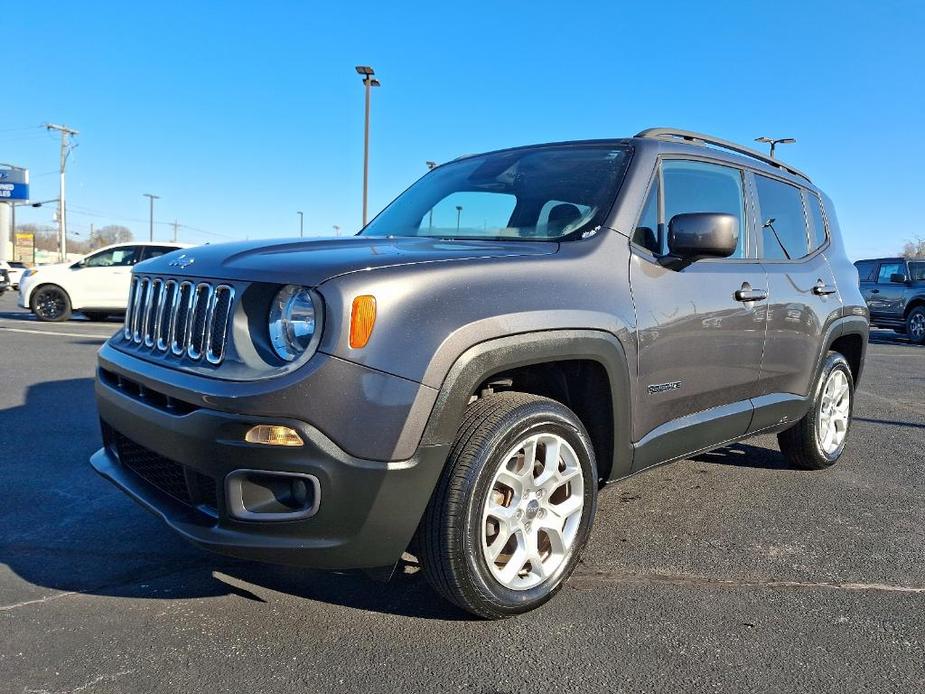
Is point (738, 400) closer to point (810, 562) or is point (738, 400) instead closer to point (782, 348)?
point (782, 348)

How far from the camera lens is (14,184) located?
66.0 meters

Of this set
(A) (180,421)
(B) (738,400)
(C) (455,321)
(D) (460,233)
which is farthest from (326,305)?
(B) (738,400)

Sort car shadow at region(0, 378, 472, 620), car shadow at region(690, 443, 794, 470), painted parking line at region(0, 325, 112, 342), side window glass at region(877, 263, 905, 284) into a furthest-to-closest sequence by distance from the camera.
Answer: side window glass at region(877, 263, 905, 284), painted parking line at region(0, 325, 112, 342), car shadow at region(690, 443, 794, 470), car shadow at region(0, 378, 472, 620)

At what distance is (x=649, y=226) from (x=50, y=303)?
14472 mm

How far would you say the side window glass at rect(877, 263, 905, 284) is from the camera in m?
17.3

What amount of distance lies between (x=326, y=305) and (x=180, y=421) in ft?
2.03

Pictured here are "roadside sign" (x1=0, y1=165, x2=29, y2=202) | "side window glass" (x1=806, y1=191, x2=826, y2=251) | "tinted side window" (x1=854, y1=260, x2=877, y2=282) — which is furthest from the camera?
"roadside sign" (x1=0, y1=165, x2=29, y2=202)

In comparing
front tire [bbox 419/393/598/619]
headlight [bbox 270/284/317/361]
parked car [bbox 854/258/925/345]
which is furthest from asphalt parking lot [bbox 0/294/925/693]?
parked car [bbox 854/258/925/345]

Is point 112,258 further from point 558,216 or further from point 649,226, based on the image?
point 649,226

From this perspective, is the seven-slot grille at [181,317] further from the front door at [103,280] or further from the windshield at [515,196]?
the front door at [103,280]

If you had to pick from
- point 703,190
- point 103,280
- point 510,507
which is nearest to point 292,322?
point 510,507

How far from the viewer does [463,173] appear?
4.05 meters

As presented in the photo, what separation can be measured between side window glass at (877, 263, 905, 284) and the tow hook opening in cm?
1846

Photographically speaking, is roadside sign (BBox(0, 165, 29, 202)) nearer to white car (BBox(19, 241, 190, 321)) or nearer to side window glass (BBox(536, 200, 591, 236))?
white car (BBox(19, 241, 190, 321))
